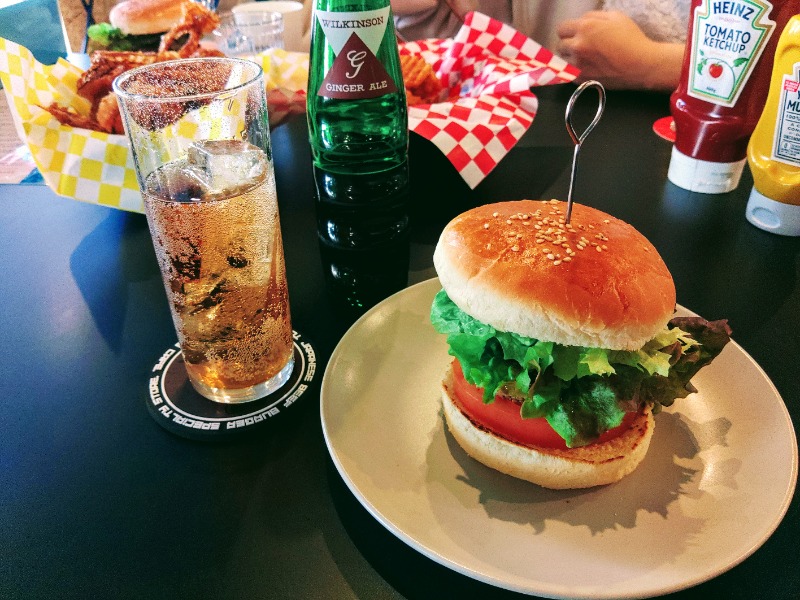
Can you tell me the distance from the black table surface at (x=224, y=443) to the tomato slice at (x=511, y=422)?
→ 16 centimetres

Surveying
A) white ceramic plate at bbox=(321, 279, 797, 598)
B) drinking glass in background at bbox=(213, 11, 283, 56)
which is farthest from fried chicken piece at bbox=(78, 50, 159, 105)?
white ceramic plate at bbox=(321, 279, 797, 598)

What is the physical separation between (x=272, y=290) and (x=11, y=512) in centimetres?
40

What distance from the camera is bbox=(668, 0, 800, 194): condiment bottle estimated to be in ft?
3.87

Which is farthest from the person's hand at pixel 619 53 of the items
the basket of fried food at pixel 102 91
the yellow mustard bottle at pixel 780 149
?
the basket of fried food at pixel 102 91

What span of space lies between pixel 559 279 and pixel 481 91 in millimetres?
989

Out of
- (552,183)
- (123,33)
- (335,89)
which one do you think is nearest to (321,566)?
(335,89)

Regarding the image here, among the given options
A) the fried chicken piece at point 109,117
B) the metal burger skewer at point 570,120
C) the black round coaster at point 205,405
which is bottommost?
the black round coaster at point 205,405

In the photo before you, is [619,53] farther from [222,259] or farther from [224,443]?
[224,443]

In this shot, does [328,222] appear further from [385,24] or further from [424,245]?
[385,24]

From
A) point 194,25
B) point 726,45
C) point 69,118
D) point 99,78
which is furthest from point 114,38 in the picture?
point 726,45

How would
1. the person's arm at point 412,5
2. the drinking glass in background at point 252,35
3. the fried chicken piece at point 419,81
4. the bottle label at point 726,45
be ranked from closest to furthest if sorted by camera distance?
the bottle label at point 726,45
the fried chicken piece at point 419,81
the drinking glass in background at point 252,35
the person's arm at point 412,5

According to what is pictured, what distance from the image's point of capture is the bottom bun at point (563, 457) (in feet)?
2.33

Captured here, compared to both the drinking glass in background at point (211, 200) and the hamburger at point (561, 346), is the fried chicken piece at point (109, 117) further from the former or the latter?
the hamburger at point (561, 346)

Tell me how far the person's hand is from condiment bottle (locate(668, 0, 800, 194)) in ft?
1.72
